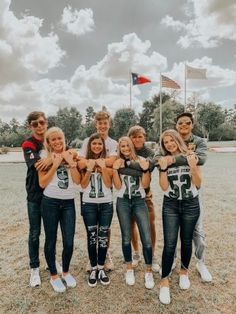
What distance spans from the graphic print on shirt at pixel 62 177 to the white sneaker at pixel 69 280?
52.5 inches

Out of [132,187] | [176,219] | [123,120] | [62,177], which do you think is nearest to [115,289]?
[176,219]

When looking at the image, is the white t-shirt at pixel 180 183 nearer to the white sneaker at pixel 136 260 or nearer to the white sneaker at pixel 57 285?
the white sneaker at pixel 136 260

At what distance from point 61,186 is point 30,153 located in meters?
0.60

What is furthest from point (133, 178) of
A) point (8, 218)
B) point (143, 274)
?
point (8, 218)

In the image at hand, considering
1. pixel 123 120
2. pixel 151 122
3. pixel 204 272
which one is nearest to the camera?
pixel 204 272

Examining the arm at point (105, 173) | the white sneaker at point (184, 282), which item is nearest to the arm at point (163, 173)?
the arm at point (105, 173)

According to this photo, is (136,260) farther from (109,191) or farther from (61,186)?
(61,186)

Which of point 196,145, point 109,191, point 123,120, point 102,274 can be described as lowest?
point 102,274

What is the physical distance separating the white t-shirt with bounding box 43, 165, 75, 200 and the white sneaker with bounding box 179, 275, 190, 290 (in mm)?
1906

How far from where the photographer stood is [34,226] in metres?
4.11

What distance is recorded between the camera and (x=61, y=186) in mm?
3855

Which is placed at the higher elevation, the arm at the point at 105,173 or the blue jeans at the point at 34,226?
the arm at the point at 105,173

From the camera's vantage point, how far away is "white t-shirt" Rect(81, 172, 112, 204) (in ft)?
13.0

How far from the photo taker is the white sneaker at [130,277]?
4118 millimetres
